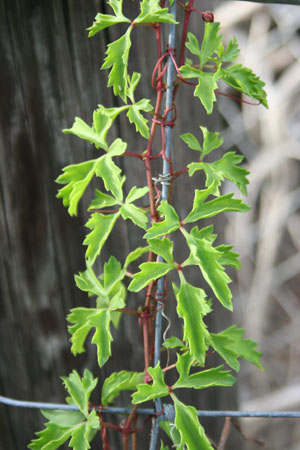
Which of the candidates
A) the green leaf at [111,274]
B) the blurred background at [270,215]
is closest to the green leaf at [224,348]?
the green leaf at [111,274]

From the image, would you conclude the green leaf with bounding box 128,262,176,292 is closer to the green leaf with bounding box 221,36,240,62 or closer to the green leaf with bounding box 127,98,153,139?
the green leaf with bounding box 127,98,153,139

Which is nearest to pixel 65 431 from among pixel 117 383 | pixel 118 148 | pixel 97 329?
pixel 117 383

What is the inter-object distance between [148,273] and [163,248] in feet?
0.16

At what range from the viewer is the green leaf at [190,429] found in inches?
31.1

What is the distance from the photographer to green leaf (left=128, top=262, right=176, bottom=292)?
0.78 meters

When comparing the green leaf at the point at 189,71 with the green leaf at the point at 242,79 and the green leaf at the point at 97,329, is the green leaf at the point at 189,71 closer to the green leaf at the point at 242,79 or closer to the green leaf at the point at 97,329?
the green leaf at the point at 242,79

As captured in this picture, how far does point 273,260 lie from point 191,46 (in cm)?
174

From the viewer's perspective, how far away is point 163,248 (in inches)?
31.6

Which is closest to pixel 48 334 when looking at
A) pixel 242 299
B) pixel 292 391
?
pixel 242 299

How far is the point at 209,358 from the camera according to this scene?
1.43 metres

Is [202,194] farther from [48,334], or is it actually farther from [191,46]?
[48,334]

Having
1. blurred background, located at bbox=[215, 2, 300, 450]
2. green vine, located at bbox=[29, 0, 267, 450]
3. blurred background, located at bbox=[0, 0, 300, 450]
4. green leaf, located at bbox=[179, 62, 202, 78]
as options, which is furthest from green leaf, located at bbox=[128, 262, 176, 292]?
blurred background, located at bbox=[215, 2, 300, 450]

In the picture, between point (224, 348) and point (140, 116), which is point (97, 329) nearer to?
point (224, 348)

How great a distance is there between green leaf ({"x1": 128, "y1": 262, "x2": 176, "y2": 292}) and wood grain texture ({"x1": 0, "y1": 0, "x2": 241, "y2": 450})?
0.49 meters
